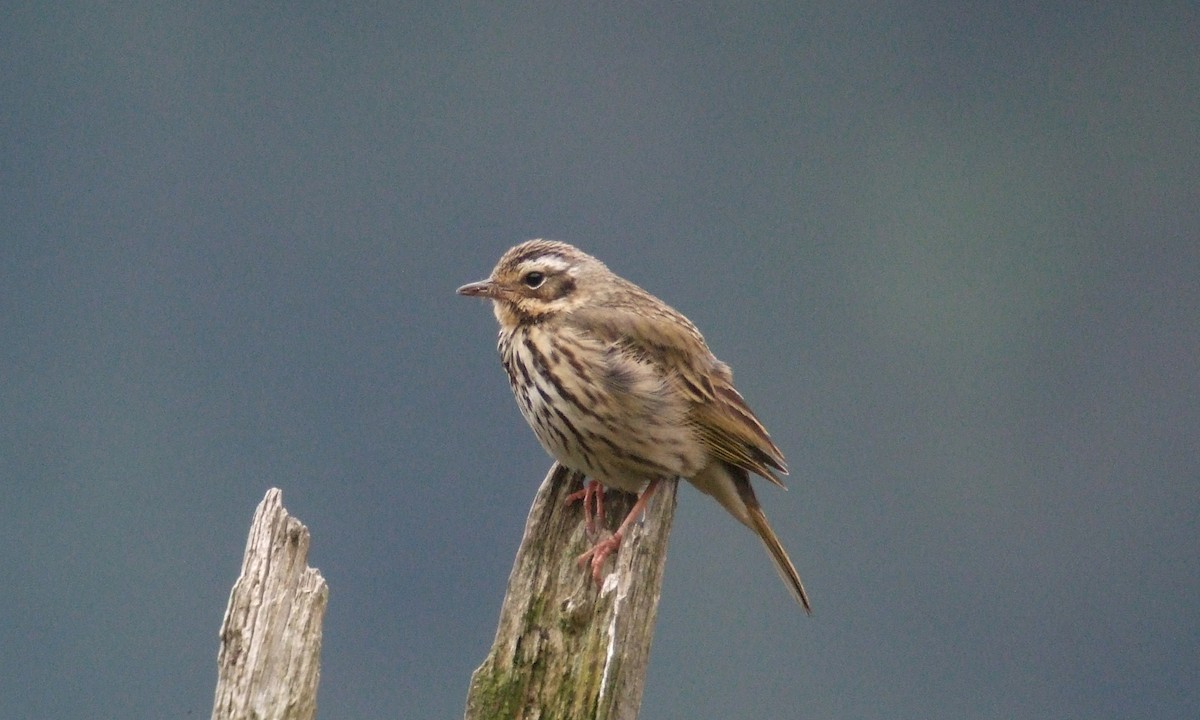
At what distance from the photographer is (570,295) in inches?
229

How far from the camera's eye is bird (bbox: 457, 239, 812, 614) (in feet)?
17.9

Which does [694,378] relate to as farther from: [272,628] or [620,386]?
[272,628]

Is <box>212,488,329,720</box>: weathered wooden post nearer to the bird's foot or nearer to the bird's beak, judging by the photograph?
the bird's foot

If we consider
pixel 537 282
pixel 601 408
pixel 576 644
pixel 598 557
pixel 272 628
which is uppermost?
pixel 537 282

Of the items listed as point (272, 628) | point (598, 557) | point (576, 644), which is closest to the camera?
point (272, 628)

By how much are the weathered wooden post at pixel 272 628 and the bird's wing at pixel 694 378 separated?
75.9 inches

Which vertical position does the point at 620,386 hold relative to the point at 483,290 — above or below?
below

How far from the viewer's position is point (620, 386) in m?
5.59

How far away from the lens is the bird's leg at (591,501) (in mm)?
5043

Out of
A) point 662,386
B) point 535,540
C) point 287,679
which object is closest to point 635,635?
point 535,540

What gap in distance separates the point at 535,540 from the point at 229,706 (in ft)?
4.25

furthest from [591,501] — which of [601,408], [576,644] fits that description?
[576,644]

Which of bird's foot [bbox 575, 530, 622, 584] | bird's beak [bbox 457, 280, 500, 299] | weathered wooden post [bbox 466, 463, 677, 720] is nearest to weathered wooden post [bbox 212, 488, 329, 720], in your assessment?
weathered wooden post [bbox 466, 463, 677, 720]

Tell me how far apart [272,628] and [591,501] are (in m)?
1.55
